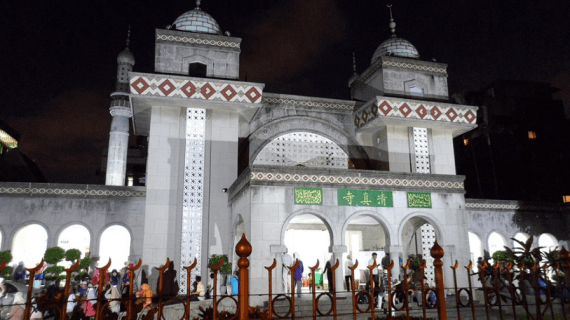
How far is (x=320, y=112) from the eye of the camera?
66.6 ft

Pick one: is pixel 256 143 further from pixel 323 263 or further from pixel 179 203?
pixel 323 263

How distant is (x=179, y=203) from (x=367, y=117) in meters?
9.09

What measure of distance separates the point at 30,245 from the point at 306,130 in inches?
488

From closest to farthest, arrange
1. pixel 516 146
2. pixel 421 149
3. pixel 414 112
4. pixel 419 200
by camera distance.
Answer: pixel 419 200 → pixel 414 112 → pixel 421 149 → pixel 516 146

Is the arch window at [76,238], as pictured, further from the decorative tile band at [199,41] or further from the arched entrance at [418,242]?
the arched entrance at [418,242]

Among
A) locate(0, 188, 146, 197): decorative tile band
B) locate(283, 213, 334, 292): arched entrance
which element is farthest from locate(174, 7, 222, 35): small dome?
locate(283, 213, 334, 292): arched entrance

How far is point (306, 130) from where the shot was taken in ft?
65.5

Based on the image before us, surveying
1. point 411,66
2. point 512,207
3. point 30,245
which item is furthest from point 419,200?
point 30,245

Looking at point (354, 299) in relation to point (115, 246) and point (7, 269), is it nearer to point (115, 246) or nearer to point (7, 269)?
point (115, 246)

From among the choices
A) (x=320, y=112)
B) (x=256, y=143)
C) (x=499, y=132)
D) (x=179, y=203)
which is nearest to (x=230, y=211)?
(x=179, y=203)

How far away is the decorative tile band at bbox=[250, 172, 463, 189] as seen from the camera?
1295 cm

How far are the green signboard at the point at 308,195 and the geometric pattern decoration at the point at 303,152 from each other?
6058 millimetres

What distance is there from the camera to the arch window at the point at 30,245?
1698cm

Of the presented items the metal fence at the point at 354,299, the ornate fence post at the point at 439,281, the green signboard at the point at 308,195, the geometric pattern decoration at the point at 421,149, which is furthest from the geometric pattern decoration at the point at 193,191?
the ornate fence post at the point at 439,281
